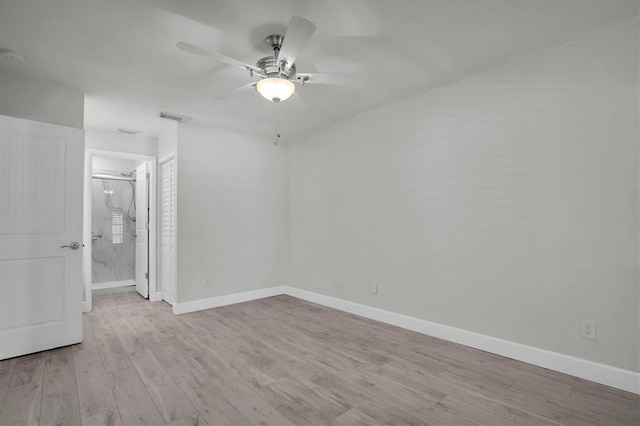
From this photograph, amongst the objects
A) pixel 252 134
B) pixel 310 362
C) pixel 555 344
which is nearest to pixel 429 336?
pixel 555 344

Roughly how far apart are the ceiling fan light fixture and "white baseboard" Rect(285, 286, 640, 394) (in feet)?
8.64

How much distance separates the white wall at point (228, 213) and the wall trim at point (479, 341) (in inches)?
5.3

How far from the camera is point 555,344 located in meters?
2.49

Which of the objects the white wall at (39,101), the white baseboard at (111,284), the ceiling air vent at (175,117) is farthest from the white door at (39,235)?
the white baseboard at (111,284)

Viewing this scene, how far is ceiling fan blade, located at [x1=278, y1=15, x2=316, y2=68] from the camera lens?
69.2 inches

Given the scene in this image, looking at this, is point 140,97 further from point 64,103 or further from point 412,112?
point 412,112

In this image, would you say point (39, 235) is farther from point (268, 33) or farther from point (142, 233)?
point (268, 33)

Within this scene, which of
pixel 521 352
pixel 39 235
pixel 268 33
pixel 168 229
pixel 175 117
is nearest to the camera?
pixel 268 33

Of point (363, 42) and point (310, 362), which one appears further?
point (310, 362)

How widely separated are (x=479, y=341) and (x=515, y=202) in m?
1.30

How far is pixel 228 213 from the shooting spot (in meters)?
4.64

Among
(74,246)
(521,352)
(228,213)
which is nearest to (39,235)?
(74,246)

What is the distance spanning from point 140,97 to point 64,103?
0.69 metres

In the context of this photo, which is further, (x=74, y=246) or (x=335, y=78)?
(x=74, y=246)
